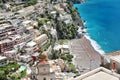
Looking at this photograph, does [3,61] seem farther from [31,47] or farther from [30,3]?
[30,3]

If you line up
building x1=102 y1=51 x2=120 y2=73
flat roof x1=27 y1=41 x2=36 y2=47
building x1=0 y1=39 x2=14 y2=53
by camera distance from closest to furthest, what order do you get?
building x1=102 y1=51 x2=120 y2=73
building x1=0 y1=39 x2=14 y2=53
flat roof x1=27 y1=41 x2=36 y2=47

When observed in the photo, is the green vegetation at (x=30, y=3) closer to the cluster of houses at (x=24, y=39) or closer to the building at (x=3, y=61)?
the cluster of houses at (x=24, y=39)

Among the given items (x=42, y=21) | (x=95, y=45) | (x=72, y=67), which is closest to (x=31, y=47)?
(x=72, y=67)

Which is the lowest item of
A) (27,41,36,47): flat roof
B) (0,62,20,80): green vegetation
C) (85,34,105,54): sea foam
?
(85,34,105,54): sea foam

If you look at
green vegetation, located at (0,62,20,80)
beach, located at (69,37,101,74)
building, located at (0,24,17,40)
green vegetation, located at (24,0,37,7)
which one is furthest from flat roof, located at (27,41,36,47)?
green vegetation, located at (24,0,37,7)

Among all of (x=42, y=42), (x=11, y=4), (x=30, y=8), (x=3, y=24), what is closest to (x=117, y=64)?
(x=42, y=42)

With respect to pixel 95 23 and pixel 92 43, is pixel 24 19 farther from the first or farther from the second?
pixel 95 23

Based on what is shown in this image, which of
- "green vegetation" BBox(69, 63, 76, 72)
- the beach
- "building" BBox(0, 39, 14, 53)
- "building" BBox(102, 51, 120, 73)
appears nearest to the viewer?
"building" BBox(102, 51, 120, 73)

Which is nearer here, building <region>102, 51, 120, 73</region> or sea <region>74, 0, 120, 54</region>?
building <region>102, 51, 120, 73</region>

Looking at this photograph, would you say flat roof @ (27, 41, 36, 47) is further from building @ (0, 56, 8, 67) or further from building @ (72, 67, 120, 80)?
building @ (72, 67, 120, 80)
